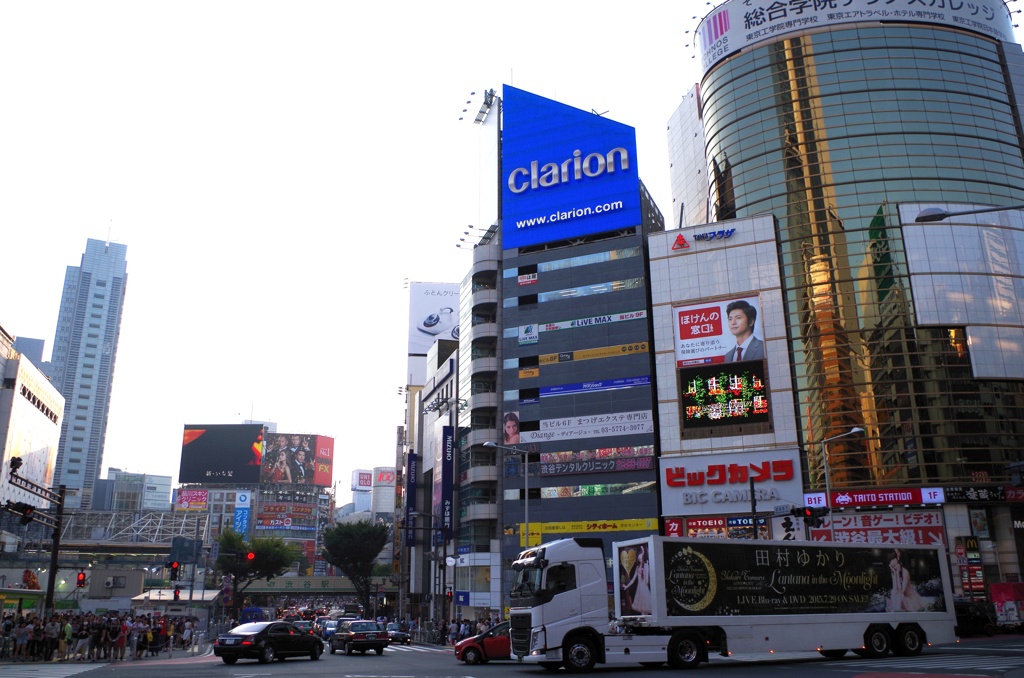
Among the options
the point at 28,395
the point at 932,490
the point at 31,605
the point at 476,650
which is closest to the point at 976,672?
the point at 476,650

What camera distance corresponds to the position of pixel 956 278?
6034 cm

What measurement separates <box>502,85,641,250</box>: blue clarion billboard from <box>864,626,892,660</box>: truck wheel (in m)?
49.6

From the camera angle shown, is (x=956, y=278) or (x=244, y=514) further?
(x=244, y=514)

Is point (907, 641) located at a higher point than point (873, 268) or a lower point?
lower

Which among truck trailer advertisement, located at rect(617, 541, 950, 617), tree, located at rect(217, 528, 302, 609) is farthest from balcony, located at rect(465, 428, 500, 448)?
truck trailer advertisement, located at rect(617, 541, 950, 617)

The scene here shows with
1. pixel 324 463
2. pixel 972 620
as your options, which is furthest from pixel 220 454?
pixel 972 620

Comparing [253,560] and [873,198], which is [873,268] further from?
[253,560]

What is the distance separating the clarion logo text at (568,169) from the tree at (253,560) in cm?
5680

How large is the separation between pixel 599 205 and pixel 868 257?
23.0m

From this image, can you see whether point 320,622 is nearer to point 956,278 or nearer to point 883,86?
point 956,278

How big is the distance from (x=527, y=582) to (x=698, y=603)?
4.73 metres

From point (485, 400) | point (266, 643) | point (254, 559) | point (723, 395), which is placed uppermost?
point (485, 400)

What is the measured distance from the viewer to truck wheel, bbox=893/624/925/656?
Answer: 24.9 m

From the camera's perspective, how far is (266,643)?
1099 inches
